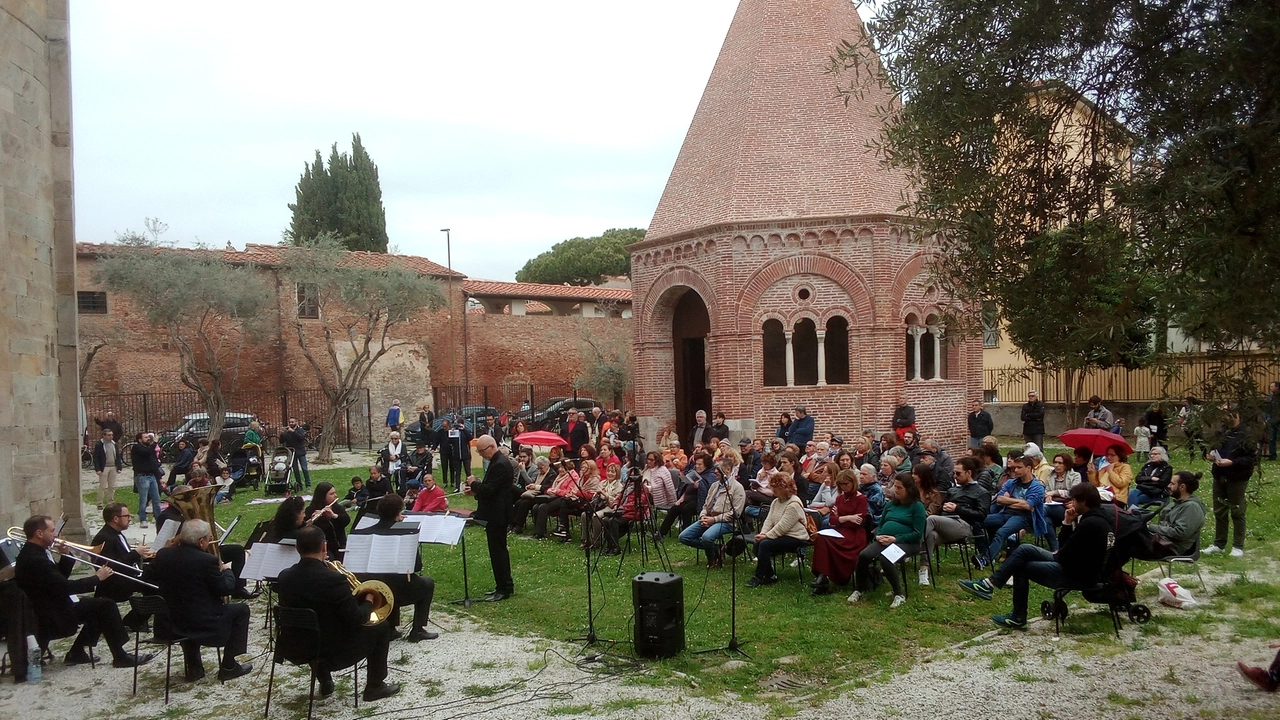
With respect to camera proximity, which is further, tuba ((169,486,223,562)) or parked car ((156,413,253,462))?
parked car ((156,413,253,462))

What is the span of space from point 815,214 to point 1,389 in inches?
582

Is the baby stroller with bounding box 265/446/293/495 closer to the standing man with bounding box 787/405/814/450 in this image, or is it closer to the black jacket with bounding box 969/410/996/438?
the standing man with bounding box 787/405/814/450

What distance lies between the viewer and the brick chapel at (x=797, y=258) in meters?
19.4

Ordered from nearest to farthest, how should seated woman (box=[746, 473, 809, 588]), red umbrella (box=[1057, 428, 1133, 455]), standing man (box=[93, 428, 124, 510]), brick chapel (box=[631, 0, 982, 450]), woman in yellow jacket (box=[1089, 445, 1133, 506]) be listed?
seated woman (box=[746, 473, 809, 588]) → woman in yellow jacket (box=[1089, 445, 1133, 506]) → red umbrella (box=[1057, 428, 1133, 455]) → standing man (box=[93, 428, 124, 510]) → brick chapel (box=[631, 0, 982, 450])

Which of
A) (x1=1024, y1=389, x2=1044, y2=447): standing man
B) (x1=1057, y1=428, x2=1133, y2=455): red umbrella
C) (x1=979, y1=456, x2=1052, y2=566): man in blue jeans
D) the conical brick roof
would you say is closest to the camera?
(x1=979, y1=456, x2=1052, y2=566): man in blue jeans

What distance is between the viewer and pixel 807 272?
64.0 ft

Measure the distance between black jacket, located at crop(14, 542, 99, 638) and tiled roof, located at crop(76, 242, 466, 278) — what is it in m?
24.4

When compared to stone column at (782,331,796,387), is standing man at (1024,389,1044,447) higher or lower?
lower

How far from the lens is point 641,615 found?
7199mm

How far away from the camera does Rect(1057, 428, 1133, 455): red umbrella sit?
9.89 meters

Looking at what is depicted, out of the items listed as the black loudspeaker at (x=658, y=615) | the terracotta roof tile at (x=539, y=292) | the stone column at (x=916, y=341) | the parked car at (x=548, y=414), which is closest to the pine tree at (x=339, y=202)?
the terracotta roof tile at (x=539, y=292)

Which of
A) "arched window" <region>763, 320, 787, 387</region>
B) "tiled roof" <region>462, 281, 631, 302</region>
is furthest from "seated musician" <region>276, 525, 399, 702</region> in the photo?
"tiled roof" <region>462, 281, 631, 302</region>

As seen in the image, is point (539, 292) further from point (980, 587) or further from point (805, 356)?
point (980, 587)

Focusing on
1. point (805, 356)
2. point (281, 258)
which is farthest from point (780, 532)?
point (281, 258)
